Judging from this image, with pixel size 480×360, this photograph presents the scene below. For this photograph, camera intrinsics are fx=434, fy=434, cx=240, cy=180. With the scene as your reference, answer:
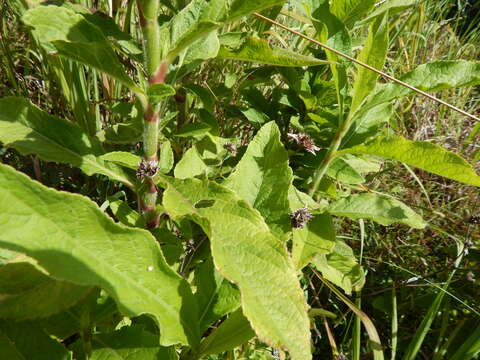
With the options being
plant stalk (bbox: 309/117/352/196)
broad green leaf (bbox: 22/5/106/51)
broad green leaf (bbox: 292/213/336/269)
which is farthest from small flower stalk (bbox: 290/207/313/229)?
broad green leaf (bbox: 22/5/106/51)

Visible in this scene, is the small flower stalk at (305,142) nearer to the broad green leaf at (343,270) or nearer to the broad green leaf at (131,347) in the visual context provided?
the broad green leaf at (343,270)

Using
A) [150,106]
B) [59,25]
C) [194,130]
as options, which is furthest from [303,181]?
[59,25]

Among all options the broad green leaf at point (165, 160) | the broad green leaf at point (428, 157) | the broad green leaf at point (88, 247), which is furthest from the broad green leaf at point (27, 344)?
the broad green leaf at point (428, 157)

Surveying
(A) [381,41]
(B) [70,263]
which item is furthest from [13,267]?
(A) [381,41]

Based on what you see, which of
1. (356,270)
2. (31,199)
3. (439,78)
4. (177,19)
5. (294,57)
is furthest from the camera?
(356,270)

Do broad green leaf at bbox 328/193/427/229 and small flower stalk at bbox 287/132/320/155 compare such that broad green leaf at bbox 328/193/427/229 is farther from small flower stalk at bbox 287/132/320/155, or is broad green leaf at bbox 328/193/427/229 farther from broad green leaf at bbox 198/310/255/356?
broad green leaf at bbox 198/310/255/356

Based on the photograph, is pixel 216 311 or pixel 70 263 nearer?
pixel 70 263

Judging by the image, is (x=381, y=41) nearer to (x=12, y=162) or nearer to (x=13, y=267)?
(x=13, y=267)
